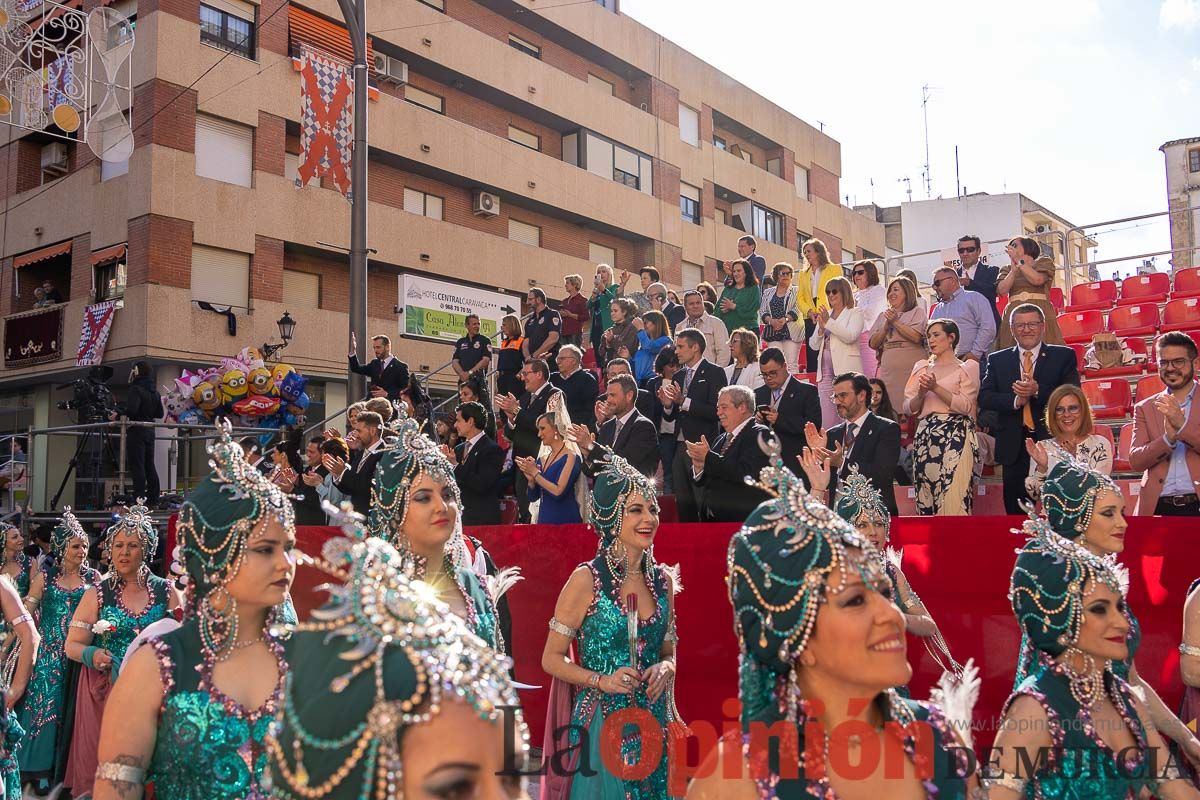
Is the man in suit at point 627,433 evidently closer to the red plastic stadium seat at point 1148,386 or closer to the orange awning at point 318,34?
the red plastic stadium seat at point 1148,386

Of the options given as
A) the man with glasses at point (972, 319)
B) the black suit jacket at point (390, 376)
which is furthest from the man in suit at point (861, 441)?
the black suit jacket at point (390, 376)

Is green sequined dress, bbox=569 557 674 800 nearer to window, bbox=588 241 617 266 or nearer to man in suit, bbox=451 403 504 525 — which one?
man in suit, bbox=451 403 504 525

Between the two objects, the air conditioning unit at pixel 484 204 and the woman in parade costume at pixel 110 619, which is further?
the air conditioning unit at pixel 484 204

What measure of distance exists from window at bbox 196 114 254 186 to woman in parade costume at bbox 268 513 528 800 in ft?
70.4

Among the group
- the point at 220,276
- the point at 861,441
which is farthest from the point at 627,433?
the point at 220,276

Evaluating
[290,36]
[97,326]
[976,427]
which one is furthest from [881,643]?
[290,36]

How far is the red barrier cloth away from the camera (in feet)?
18.2

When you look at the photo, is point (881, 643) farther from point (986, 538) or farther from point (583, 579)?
point (986, 538)

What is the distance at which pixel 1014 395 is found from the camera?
750 cm

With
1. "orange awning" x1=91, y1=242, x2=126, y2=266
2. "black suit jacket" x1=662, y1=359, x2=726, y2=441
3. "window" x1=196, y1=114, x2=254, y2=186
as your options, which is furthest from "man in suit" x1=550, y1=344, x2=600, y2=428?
"orange awning" x1=91, y1=242, x2=126, y2=266

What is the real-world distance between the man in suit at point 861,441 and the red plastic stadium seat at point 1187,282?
7666mm

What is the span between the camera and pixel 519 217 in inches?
1124

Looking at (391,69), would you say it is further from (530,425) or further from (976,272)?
(976,272)

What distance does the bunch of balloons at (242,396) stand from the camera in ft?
49.7
